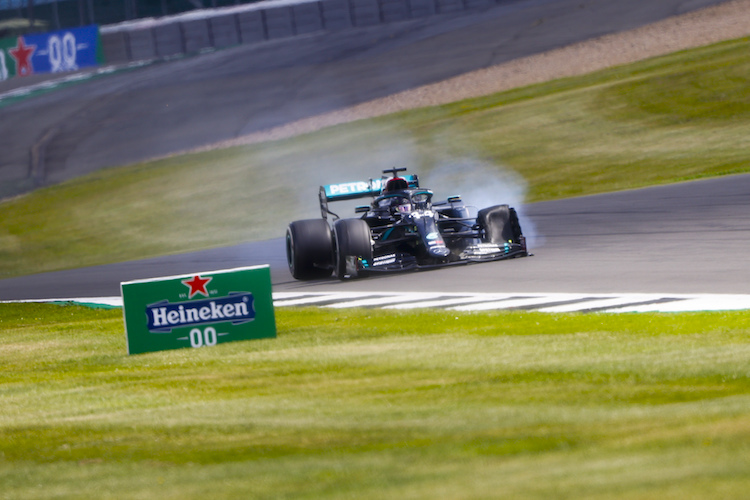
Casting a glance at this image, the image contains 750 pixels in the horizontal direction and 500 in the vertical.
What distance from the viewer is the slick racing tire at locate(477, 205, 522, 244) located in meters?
15.3

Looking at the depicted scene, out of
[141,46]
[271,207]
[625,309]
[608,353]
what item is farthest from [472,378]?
[141,46]

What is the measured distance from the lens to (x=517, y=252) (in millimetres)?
15320

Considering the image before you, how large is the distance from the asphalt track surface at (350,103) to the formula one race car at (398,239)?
325mm

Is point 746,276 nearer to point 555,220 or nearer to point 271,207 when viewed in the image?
point 555,220

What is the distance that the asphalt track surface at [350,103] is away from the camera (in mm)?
14836

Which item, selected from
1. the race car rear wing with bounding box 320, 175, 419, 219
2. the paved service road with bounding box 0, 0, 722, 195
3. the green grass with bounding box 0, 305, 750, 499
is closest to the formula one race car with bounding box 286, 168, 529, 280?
the race car rear wing with bounding box 320, 175, 419, 219

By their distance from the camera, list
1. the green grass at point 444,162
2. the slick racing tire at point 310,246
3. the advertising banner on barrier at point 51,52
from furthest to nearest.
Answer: the advertising banner on barrier at point 51,52
the green grass at point 444,162
the slick racing tire at point 310,246

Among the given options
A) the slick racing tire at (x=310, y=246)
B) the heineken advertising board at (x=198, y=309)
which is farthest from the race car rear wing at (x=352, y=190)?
the heineken advertising board at (x=198, y=309)

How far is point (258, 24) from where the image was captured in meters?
48.3

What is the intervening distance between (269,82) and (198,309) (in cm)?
3682

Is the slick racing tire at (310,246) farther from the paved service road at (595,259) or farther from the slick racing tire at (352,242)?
the slick racing tire at (352,242)

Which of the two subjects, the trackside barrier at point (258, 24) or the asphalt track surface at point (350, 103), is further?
the trackside barrier at point (258, 24)

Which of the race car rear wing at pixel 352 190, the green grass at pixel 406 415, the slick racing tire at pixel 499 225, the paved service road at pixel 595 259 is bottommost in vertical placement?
the green grass at pixel 406 415

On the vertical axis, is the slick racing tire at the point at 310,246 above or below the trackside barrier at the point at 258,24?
below
